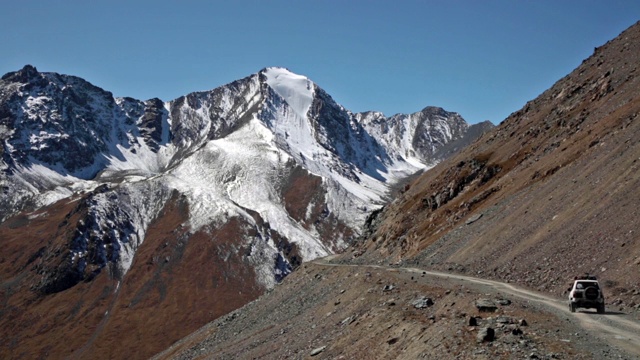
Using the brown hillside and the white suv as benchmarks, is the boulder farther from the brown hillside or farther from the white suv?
the brown hillside

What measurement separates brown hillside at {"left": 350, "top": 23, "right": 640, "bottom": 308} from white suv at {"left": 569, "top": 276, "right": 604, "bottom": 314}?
3263 millimetres

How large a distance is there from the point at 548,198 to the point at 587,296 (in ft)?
103

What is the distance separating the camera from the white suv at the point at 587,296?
1228 inches

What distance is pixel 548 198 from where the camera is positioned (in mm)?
61031

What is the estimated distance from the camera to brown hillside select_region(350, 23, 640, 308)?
43.7 metres

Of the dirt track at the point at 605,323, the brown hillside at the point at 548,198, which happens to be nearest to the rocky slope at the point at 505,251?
the brown hillside at the point at 548,198

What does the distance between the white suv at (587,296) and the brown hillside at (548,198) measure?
10.7ft

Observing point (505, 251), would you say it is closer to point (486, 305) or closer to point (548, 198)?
point (548, 198)

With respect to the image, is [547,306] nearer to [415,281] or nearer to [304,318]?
[415,281]

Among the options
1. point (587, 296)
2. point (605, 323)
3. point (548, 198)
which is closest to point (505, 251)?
point (548, 198)

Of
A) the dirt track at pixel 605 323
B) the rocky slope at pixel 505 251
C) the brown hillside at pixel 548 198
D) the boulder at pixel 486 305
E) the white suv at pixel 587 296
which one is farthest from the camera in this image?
the brown hillside at pixel 548 198

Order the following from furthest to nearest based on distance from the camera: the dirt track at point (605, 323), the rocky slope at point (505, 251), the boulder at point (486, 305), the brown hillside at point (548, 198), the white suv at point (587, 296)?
the brown hillside at point (548, 198) < the white suv at point (587, 296) < the boulder at point (486, 305) < the rocky slope at point (505, 251) < the dirt track at point (605, 323)

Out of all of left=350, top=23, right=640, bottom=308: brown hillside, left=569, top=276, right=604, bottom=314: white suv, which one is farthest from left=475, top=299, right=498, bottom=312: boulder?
left=350, top=23, right=640, bottom=308: brown hillside

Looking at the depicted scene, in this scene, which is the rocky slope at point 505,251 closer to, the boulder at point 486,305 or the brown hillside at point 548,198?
the brown hillside at point 548,198
